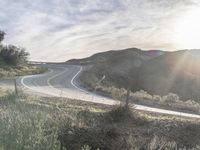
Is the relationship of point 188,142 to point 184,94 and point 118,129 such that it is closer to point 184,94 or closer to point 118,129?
point 118,129

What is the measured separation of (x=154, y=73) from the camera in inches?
3268

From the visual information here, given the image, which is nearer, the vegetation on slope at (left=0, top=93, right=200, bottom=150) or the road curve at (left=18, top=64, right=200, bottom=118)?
the vegetation on slope at (left=0, top=93, right=200, bottom=150)

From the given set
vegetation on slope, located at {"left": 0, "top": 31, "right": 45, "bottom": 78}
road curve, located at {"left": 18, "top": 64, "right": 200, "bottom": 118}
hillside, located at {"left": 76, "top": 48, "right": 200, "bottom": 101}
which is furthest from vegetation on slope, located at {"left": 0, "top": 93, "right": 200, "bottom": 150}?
vegetation on slope, located at {"left": 0, "top": 31, "right": 45, "bottom": 78}

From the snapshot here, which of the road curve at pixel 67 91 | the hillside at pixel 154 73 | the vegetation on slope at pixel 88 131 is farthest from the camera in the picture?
the hillside at pixel 154 73

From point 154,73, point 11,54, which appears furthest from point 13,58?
point 154,73

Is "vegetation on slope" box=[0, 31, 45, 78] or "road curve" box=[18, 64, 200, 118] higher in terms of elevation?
"vegetation on slope" box=[0, 31, 45, 78]

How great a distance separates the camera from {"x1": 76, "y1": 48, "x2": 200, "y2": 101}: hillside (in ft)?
212

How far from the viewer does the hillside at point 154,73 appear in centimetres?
6460

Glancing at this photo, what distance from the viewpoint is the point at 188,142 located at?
12.6 metres

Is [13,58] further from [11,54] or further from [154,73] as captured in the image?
[154,73]

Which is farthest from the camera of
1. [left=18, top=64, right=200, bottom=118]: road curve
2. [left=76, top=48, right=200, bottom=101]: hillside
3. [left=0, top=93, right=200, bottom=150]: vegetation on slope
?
[left=76, top=48, right=200, bottom=101]: hillside

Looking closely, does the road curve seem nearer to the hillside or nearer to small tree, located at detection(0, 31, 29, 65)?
the hillside

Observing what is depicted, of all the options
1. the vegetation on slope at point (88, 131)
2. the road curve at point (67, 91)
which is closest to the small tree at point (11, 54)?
the road curve at point (67, 91)

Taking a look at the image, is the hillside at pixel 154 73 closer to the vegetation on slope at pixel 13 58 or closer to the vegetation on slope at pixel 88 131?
the vegetation on slope at pixel 13 58
